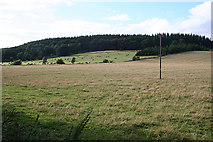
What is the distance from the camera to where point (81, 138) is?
20.8 feet

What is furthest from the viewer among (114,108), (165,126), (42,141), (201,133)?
(114,108)

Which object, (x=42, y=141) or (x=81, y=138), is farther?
(x=81, y=138)

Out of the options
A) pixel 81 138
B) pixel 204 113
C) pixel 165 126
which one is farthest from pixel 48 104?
pixel 204 113

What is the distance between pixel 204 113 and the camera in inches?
385

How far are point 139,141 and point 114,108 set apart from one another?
4.38m

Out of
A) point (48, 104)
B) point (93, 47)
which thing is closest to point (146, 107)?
point (48, 104)

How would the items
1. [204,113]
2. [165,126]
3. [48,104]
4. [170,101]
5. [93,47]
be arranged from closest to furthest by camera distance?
[165,126] < [204,113] < [48,104] < [170,101] < [93,47]

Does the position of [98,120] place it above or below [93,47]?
below

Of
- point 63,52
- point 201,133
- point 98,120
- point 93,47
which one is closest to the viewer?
point 201,133

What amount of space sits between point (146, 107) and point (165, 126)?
3.10 m

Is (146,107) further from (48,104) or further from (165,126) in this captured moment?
(48,104)

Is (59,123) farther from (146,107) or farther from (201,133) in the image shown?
(201,133)

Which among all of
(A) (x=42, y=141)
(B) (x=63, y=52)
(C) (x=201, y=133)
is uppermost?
(B) (x=63, y=52)

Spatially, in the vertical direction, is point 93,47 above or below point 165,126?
above
